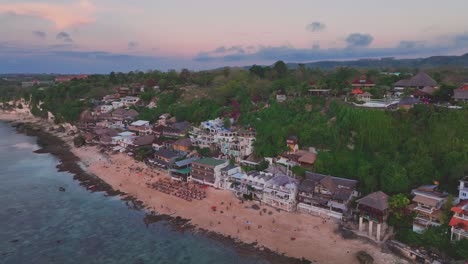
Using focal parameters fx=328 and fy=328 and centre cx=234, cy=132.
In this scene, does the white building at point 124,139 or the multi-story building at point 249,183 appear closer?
the multi-story building at point 249,183

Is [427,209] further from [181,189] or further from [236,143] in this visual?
[181,189]

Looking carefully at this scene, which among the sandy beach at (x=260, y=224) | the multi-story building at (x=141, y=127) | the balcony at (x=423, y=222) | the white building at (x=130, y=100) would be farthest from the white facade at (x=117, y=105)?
the balcony at (x=423, y=222)

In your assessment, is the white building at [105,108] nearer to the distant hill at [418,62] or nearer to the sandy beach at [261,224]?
the sandy beach at [261,224]

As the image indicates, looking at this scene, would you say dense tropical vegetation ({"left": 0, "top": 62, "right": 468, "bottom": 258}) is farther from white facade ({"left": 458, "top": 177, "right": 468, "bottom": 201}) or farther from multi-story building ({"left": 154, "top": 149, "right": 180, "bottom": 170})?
multi-story building ({"left": 154, "top": 149, "right": 180, "bottom": 170})

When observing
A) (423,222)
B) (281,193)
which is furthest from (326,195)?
(423,222)

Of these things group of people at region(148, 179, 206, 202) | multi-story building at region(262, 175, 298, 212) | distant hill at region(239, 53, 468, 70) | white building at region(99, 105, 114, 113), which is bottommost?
group of people at region(148, 179, 206, 202)

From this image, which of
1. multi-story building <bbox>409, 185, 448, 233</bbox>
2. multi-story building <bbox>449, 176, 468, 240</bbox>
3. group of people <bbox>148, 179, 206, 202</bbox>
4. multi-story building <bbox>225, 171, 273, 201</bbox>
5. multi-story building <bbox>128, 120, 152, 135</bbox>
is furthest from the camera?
multi-story building <bbox>128, 120, 152, 135</bbox>

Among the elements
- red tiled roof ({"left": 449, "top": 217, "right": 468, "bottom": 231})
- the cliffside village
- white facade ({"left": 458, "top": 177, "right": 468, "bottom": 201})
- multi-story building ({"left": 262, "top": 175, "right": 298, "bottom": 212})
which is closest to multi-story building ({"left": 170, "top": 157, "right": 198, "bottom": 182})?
the cliffside village
